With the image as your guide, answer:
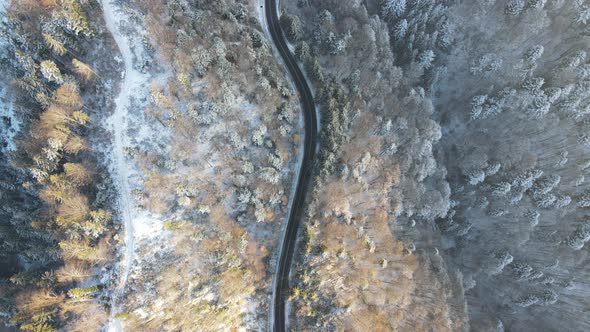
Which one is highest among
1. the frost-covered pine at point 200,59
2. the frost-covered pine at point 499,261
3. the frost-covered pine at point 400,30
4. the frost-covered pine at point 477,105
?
the frost-covered pine at point 400,30

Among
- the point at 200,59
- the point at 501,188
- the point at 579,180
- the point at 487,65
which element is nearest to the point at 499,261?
the point at 501,188

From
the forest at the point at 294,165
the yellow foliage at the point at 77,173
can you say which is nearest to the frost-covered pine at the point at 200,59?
the forest at the point at 294,165

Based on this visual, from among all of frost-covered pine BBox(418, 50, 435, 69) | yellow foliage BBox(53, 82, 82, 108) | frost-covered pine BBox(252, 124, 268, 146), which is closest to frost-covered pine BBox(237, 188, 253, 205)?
frost-covered pine BBox(252, 124, 268, 146)

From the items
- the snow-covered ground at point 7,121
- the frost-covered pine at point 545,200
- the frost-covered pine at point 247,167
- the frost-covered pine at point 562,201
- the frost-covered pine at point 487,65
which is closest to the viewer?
the snow-covered ground at point 7,121

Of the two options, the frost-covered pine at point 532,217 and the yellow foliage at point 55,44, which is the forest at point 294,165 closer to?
the yellow foliage at point 55,44

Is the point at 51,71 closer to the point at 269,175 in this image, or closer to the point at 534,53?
the point at 269,175

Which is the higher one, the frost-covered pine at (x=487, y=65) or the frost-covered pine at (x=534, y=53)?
the frost-covered pine at (x=534, y=53)

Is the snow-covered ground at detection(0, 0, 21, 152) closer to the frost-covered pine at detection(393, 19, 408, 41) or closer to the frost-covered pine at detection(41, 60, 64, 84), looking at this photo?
the frost-covered pine at detection(41, 60, 64, 84)
